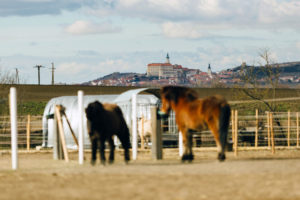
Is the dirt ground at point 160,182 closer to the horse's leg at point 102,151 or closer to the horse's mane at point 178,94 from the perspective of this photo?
the horse's leg at point 102,151

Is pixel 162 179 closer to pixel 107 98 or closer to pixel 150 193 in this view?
pixel 150 193

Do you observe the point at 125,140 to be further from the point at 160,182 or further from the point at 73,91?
the point at 73,91

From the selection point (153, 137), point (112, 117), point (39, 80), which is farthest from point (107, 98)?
point (39, 80)

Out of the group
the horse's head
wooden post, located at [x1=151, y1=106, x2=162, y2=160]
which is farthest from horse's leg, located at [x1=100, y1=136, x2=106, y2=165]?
wooden post, located at [x1=151, y1=106, x2=162, y2=160]

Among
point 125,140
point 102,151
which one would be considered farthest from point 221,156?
point 102,151

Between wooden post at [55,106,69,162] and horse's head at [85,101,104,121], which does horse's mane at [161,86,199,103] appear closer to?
horse's head at [85,101,104,121]

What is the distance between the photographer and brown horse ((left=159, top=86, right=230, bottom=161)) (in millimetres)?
14234

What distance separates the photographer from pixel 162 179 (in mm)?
11297

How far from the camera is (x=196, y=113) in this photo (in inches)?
572

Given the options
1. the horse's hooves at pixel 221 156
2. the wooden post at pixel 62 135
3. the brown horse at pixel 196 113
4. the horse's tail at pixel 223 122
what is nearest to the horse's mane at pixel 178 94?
the brown horse at pixel 196 113

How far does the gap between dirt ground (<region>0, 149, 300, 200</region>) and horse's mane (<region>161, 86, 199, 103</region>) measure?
1.65 metres

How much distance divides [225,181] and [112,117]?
4.59 m

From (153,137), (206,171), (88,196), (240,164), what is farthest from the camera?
(153,137)

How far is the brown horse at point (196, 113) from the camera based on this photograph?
14.2 m
